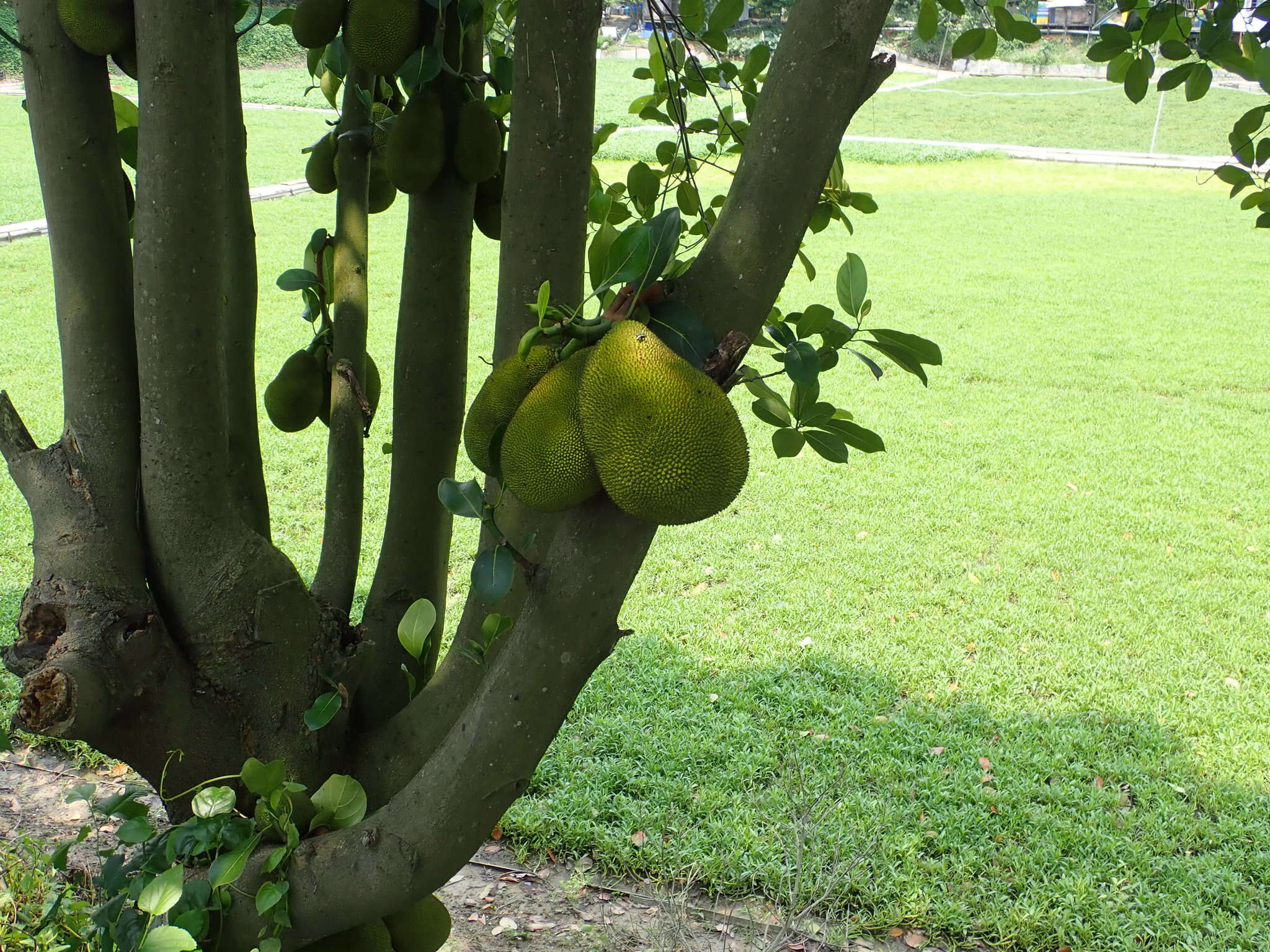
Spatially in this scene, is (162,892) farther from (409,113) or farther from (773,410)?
(409,113)

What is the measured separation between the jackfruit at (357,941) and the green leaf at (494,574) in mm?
570

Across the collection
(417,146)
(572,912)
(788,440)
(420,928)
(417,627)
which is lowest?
(572,912)

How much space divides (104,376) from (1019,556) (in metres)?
3.00

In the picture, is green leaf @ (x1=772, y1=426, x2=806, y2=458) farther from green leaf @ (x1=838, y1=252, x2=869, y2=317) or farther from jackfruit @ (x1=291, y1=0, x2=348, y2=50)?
jackfruit @ (x1=291, y1=0, x2=348, y2=50)

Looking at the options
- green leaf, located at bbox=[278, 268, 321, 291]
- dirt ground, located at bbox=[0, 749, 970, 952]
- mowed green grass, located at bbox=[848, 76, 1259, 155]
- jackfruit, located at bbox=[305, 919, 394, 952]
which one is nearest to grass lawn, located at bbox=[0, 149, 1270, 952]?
dirt ground, located at bbox=[0, 749, 970, 952]

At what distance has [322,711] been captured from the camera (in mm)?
1079

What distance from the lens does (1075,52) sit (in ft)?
86.6

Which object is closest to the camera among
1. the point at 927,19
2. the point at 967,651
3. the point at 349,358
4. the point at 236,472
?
the point at 236,472

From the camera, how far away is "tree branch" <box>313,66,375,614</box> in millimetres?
1308

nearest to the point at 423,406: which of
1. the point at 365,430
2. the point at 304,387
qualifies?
the point at 365,430

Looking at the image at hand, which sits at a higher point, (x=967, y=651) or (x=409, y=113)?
(x=409, y=113)

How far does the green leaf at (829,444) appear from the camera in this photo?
1.02 meters

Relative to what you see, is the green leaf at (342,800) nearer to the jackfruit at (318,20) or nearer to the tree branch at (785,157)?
the tree branch at (785,157)

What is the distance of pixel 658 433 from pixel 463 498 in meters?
0.25
